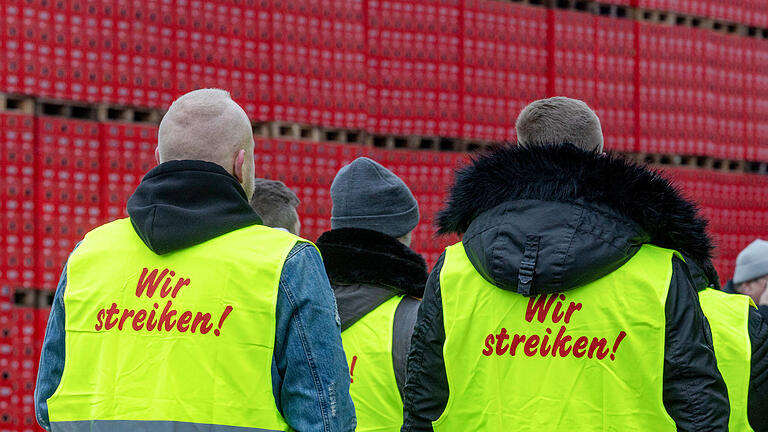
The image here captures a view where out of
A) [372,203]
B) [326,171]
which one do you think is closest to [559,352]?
[372,203]

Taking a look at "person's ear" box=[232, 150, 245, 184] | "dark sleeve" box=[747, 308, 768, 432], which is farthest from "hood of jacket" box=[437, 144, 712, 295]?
"person's ear" box=[232, 150, 245, 184]

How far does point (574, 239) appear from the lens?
2.40 meters

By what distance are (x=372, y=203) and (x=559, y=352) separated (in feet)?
4.63

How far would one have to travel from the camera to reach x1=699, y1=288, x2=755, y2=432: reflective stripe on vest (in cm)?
256

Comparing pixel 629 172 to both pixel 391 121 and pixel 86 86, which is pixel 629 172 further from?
pixel 391 121

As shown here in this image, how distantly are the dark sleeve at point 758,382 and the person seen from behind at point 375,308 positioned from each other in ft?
3.71

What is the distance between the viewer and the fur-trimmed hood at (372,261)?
3422mm

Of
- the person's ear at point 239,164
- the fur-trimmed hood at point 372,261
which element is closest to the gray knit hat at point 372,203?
the fur-trimmed hood at point 372,261

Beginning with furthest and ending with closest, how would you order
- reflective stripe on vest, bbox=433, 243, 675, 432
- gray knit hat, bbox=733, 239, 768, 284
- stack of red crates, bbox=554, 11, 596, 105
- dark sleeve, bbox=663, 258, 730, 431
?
stack of red crates, bbox=554, 11, 596, 105 < gray knit hat, bbox=733, 239, 768, 284 < reflective stripe on vest, bbox=433, 243, 675, 432 < dark sleeve, bbox=663, 258, 730, 431

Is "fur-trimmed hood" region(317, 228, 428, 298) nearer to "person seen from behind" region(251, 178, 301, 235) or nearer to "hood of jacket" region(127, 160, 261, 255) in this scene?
"person seen from behind" region(251, 178, 301, 235)

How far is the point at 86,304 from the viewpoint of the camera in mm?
2398

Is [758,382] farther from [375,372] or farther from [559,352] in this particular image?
[375,372]

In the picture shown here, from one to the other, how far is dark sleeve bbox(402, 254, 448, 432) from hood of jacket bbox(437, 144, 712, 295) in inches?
6.6

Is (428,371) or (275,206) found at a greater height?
(275,206)
